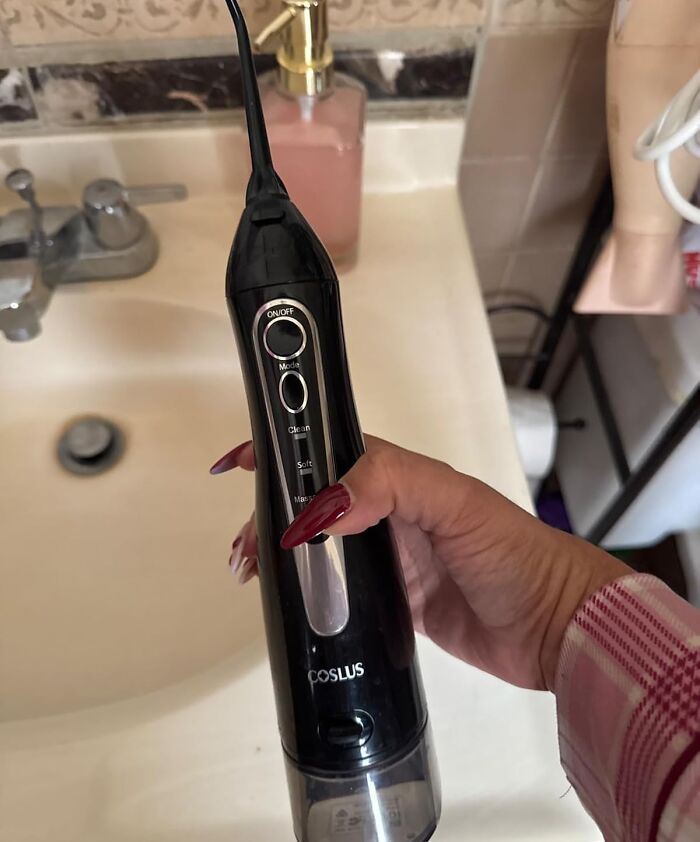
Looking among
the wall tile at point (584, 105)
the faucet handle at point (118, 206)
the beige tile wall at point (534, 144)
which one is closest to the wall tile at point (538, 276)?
the beige tile wall at point (534, 144)

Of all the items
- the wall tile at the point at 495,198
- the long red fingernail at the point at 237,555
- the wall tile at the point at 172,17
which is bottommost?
the long red fingernail at the point at 237,555

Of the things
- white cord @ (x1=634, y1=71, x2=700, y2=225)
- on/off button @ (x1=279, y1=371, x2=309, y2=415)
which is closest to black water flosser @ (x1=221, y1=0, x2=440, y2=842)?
on/off button @ (x1=279, y1=371, x2=309, y2=415)

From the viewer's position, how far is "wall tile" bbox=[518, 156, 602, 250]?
24.9 inches

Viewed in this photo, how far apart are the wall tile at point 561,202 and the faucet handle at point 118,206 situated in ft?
1.04

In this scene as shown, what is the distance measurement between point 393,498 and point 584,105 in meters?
0.39

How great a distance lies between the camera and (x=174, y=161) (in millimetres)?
532

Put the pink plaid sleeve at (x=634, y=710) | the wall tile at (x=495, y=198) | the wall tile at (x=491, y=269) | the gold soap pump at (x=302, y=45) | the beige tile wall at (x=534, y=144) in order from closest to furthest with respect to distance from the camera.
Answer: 1. the pink plaid sleeve at (x=634, y=710)
2. the gold soap pump at (x=302, y=45)
3. the beige tile wall at (x=534, y=144)
4. the wall tile at (x=495, y=198)
5. the wall tile at (x=491, y=269)

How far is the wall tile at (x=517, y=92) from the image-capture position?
0.51 meters

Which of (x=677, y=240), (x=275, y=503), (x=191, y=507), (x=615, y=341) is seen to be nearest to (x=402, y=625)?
(x=275, y=503)

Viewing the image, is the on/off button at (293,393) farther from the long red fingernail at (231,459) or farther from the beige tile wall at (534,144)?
the beige tile wall at (534,144)

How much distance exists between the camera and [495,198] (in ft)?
2.17

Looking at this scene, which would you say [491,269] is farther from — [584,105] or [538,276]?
[584,105]

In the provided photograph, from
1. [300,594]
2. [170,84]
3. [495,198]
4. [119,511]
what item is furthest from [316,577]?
[495,198]

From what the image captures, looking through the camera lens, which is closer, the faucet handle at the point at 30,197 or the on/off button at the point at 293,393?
the on/off button at the point at 293,393
